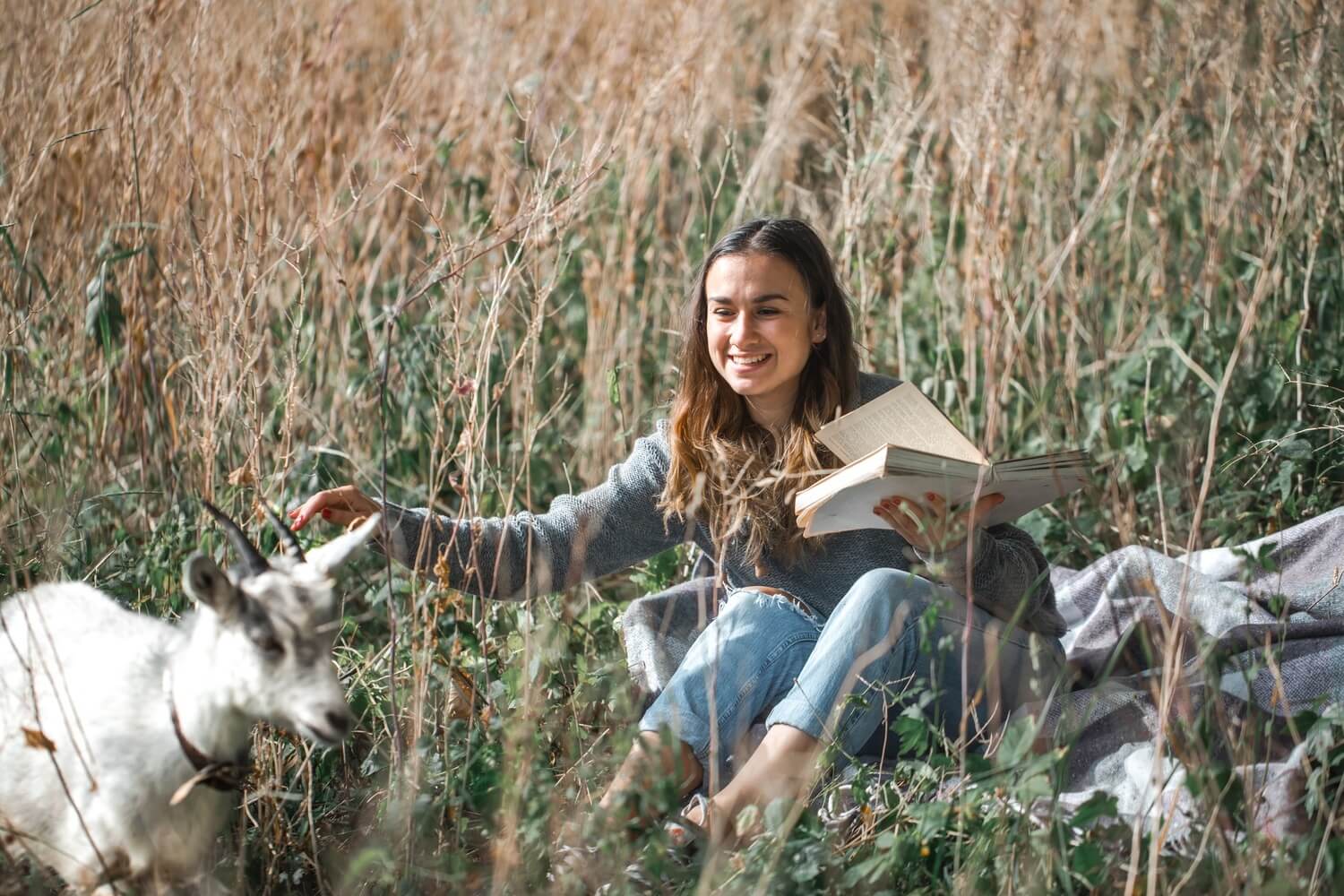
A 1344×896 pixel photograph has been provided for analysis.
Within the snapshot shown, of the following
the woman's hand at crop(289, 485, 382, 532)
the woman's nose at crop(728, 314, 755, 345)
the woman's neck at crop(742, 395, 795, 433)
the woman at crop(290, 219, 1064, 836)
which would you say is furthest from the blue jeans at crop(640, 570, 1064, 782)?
the woman's hand at crop(289, 485, 382, 532)

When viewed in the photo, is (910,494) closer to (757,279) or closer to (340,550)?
(757,279)

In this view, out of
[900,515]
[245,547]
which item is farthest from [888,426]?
[245,547]

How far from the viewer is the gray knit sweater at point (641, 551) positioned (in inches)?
85.8

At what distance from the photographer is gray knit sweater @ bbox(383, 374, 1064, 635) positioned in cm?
218

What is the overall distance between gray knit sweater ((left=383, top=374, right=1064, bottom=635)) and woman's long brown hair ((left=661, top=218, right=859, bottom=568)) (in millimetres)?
59

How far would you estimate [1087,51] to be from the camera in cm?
401

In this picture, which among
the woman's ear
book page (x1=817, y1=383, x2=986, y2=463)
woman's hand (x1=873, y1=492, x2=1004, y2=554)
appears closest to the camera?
woman's hand (x1=873, y1=492, x2=1004, y2=554)

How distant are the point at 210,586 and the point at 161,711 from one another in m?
0.24

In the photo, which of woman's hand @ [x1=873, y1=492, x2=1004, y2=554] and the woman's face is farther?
the woman's face

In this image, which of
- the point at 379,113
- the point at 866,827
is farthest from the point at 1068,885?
the point at 379,113

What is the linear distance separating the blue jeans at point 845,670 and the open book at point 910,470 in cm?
Answer: 18

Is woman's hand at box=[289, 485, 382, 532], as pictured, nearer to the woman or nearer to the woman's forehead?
the woman

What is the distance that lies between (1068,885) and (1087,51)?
3076 mm

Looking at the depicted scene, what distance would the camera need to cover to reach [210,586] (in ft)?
4.76
